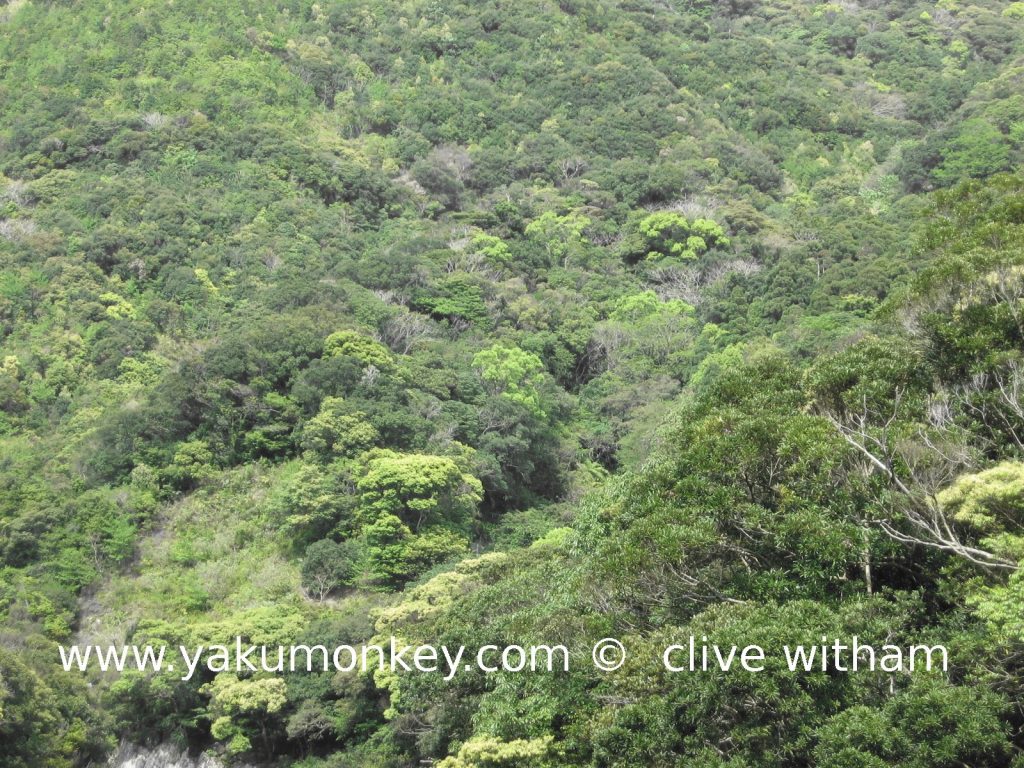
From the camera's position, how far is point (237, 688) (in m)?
25.2

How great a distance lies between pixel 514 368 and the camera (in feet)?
128

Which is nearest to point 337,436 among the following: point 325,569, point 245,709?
point 325,569

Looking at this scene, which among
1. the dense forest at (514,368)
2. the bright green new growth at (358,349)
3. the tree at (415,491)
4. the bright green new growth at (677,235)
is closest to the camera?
the dense forest at (514,368)

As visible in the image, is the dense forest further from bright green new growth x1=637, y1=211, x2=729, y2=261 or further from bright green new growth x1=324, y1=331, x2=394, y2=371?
bright green new growth x1=637, y1=211, x2=729, y2=261

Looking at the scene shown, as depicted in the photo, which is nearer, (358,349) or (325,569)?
(325,569)

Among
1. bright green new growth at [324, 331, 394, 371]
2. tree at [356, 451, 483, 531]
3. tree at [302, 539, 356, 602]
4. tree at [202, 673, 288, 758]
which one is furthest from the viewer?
bright green new growth at [324, 331, 394, 371]

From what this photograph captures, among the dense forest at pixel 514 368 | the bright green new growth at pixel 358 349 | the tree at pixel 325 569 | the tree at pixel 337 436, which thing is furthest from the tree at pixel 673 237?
the tree at pixel 325 569

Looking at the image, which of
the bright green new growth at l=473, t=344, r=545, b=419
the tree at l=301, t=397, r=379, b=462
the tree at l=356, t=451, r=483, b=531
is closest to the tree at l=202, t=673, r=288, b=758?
the tree at l=356, t=451, r=483, b=531

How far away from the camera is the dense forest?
46.1ft

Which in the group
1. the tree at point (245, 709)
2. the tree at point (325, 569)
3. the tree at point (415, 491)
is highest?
the tree at point (415, 491)

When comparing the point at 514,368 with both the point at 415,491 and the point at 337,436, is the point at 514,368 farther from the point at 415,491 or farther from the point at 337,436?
the point at 415,491

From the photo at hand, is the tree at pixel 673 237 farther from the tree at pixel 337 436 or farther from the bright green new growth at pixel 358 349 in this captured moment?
the tree at pixel 337 436

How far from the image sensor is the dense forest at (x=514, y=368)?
14055 millimetres

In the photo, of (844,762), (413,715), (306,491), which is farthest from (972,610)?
(306,491)
